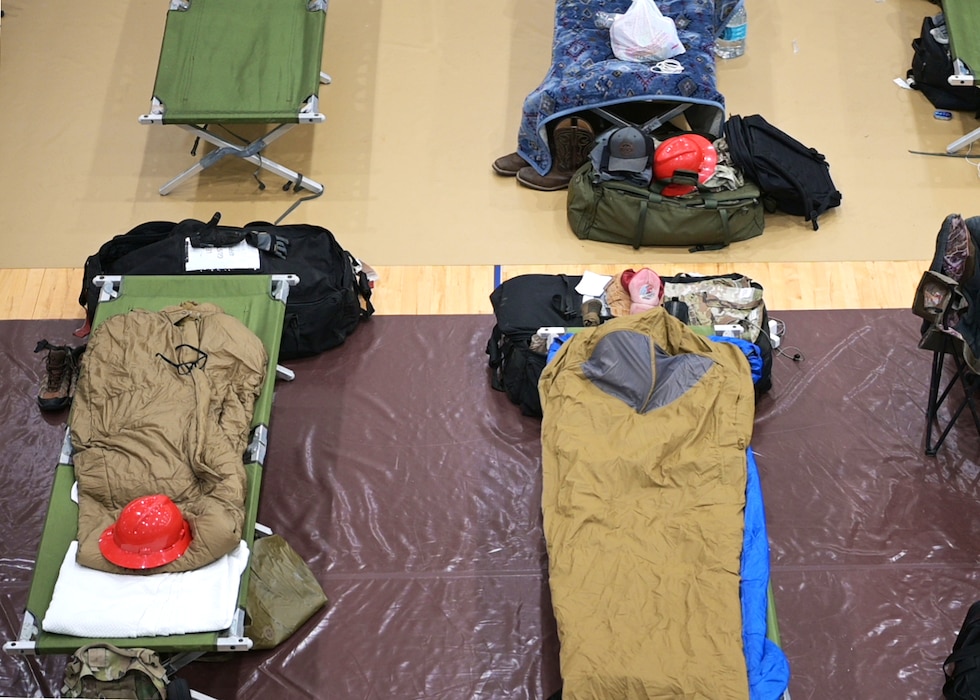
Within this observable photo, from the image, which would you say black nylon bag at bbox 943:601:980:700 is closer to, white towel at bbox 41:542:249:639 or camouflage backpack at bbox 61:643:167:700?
white towel at bbox 41:542:249:639

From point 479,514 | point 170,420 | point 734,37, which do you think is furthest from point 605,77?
point 170,420

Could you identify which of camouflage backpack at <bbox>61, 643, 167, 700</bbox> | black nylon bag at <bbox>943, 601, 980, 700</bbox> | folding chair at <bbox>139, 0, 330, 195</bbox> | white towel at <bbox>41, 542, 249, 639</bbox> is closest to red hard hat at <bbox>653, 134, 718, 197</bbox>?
folding chair at <bbox>139, 0, 330, 195</bbox>

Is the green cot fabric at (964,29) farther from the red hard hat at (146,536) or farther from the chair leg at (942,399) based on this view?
the red hard hat at (146,536)

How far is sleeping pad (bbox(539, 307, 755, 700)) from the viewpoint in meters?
3.07

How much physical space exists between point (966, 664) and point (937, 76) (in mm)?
2698

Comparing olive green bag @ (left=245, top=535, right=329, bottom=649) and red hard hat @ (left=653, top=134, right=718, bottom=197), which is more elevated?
red hard hat @ (left=653, top=134, right=718, bottom=197)

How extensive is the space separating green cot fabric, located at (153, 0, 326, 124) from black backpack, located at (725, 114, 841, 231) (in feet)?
5.39

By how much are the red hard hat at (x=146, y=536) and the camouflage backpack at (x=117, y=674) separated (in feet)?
0.85

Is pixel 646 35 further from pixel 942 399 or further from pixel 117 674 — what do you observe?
pixel 117 674

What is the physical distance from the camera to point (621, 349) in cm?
361

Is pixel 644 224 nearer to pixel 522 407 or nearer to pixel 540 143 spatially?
pixel 540 143

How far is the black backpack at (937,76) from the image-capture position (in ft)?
16.0

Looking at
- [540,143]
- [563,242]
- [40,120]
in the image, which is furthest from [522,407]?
[40,120]

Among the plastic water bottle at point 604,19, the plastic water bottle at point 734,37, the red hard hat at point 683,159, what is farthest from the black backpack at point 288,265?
the plastic water bottle at point 734,37
